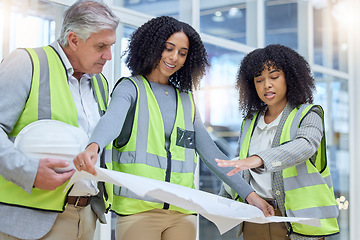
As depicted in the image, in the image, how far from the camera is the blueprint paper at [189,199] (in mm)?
1506

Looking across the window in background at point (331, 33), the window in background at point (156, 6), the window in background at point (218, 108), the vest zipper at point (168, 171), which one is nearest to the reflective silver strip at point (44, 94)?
the vest zipper at point (168, 171)

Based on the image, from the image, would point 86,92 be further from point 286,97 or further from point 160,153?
point 286,97

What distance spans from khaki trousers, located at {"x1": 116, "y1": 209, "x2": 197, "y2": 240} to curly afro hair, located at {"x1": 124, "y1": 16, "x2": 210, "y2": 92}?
0.54 metres

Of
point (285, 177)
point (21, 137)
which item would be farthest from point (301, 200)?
point (21, 137)

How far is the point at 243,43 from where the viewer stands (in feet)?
15.3

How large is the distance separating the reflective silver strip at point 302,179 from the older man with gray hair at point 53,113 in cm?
78

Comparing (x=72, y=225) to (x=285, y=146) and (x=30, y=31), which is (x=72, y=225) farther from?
(x=30, y=31)

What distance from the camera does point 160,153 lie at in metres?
1.84

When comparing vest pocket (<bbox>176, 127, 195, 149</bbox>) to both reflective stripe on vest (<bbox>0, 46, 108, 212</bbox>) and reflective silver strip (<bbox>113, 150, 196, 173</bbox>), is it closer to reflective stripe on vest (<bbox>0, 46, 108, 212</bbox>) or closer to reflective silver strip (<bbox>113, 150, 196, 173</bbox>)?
reflective silver strip (<bbox>113, 150, 196, 173</bbox>)

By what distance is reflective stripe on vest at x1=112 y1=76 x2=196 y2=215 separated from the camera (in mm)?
1797

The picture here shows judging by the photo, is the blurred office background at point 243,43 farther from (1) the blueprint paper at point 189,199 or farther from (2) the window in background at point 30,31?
(1) the blueprint paper at point 189,199

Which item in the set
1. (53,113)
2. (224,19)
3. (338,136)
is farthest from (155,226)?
(338,136)

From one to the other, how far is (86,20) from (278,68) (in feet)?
3.08

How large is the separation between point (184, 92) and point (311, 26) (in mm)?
4046
